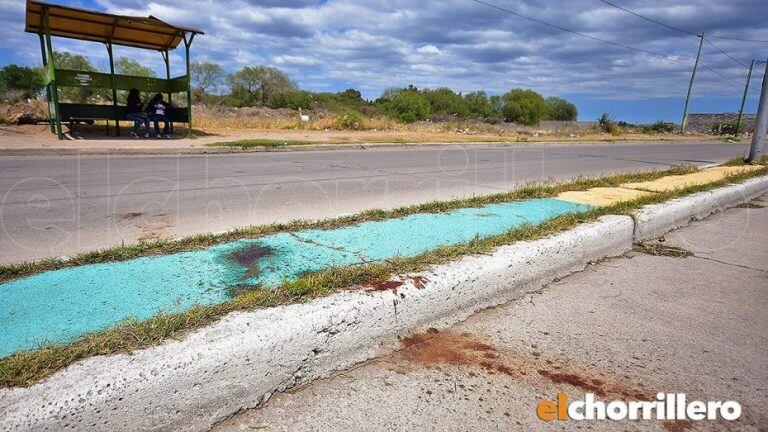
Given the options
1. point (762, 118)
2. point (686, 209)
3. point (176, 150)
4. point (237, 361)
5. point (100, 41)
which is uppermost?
point (100, 41)

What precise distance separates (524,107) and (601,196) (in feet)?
247

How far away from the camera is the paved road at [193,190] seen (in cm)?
464

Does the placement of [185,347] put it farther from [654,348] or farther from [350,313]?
[654,348]

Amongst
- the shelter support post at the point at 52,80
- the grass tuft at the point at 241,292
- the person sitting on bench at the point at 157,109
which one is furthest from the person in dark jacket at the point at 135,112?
the grass tuft at the point at 241,292

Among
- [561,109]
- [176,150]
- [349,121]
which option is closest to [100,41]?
[176,150]

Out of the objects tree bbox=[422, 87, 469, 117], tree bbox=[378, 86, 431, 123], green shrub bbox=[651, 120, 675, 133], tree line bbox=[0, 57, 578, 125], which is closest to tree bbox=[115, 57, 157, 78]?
tree line bbox=[0, 57, 578, 125]

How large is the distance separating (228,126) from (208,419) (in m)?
21.3

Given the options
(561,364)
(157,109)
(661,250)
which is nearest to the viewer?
(561,364)

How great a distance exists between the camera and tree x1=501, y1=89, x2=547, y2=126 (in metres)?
75.6

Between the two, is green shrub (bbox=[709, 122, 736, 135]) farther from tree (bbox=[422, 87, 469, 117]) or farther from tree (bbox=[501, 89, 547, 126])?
tree (bbox=[422, 87, 469, 117])

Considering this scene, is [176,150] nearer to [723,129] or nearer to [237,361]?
[237,361]

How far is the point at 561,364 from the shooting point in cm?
234

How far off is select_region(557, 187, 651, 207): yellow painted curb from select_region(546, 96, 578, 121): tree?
9197 cm

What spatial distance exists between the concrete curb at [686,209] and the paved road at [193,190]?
2.80 m
